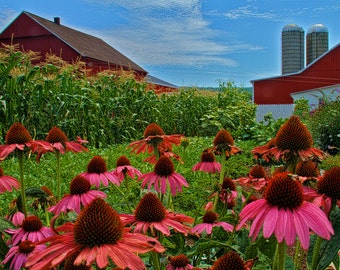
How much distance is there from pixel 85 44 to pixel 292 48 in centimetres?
1194

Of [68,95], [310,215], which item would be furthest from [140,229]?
[68,95]

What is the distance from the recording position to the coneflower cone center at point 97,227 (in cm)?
74

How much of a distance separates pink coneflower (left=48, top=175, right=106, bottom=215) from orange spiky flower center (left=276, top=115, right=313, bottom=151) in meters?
0.47

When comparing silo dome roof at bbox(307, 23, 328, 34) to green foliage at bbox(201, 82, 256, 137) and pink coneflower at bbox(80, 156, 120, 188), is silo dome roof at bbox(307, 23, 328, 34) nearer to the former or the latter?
green foliage at bbox(201, 82, 256, 137)

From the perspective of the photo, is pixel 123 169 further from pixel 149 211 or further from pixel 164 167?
pixel 149 211

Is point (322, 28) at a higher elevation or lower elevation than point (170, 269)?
higher

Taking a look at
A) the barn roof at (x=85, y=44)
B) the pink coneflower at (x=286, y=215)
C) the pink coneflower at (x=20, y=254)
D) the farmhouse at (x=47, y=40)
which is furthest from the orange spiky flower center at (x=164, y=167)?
the farmhouse at (x=47, y=40)

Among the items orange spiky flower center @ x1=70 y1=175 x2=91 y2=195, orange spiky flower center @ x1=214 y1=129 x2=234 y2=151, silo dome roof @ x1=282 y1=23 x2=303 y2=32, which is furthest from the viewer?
silo dome roof @ x1=282 y1=23 x2=303 y2=32

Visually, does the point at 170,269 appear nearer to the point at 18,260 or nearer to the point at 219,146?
the point at 18,260

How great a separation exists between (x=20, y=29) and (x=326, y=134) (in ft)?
53.7

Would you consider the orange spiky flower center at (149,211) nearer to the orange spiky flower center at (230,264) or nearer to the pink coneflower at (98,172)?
the orange spiky flower center at (230,264)

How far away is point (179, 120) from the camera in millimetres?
10188

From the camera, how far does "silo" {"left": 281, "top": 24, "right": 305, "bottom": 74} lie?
27094 millimetres

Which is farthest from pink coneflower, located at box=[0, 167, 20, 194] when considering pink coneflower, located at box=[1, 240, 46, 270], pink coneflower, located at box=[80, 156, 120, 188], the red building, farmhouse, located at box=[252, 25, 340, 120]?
the red building
